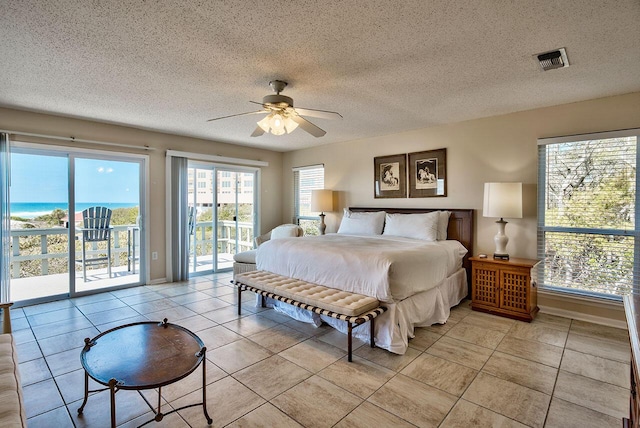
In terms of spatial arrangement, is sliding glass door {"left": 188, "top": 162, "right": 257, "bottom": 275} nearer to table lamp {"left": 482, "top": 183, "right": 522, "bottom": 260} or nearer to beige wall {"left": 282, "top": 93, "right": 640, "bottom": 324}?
beige wall {"left": 282, "top": 93, "right": 640, "bottom": 324}

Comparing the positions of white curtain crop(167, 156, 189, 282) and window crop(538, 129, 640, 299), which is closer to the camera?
window crop(538, 129, 640, 299)

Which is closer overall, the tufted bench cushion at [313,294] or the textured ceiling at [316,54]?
the textured ceiling at [316,54]

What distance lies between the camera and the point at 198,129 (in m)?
4.93

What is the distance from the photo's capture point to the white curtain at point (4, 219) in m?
3.80

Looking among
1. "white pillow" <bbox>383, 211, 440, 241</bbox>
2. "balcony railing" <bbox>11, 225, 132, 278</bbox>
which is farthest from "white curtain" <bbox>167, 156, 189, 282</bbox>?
"white pillow" <bbox>383, 211, 440, 241</bbox>

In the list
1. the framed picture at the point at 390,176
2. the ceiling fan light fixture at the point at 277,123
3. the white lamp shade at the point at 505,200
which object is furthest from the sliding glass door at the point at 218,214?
the white lamp shade at the point at 505,200

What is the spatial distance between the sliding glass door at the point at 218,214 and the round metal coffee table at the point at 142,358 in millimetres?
3650

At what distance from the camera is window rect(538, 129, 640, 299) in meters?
3.29

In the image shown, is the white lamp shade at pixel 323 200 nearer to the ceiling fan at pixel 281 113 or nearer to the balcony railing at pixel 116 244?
the balcony railing at pixel 116 244

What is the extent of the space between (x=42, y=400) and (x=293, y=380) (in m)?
1.69

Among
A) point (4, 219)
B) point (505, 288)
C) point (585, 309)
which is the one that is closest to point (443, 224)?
point (505, 288)

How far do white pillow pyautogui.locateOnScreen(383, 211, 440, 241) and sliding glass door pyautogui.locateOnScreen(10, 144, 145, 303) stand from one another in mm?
3941

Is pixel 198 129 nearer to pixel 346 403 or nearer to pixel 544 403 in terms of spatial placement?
pixel 346 403

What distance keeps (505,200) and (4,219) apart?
6000 millimetres
